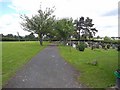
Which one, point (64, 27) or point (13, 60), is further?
point (64, 27)

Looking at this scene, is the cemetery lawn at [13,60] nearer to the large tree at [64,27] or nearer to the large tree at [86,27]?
the large tree at [64,27]

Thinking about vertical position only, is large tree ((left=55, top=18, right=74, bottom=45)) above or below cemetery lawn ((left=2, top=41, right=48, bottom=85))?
above

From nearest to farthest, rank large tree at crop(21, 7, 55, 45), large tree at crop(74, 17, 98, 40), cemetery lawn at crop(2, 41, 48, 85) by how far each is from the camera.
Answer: cemetery lawn at crop(2, 41, 48, 85), large tree at crop(21, 7, 55, 45), large tree at crop(74, 17, 98, 40)

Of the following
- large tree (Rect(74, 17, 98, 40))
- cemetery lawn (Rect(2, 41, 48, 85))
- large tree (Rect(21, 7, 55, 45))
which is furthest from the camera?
large tree (Rect(74, 17, 98, 40))

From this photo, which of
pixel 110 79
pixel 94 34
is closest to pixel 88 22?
pixel 94 34

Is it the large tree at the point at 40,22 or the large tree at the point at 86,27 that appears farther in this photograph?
the large tree at the point at 86,27

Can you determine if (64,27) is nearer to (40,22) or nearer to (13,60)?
(40,22)

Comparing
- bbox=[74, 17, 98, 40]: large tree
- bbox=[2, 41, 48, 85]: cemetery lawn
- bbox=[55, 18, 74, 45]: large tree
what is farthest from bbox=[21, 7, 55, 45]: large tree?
bbox=[74, 17, 98, 40]: large tree

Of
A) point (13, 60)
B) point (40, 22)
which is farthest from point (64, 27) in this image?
point (13, 60)

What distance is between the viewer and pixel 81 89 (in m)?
9.52

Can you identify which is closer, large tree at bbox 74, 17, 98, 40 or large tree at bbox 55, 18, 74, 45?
large tree at bbox 55, 18, 74, 45

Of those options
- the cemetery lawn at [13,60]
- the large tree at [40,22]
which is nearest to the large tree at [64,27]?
the large tree at [40,22]

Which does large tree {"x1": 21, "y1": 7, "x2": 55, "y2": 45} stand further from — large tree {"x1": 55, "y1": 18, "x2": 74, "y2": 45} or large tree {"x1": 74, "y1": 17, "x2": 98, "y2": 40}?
large tree {"x1": 74, "y1": 17, "x2": 98, "y2": 40}

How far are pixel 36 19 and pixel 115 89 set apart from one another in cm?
4814
